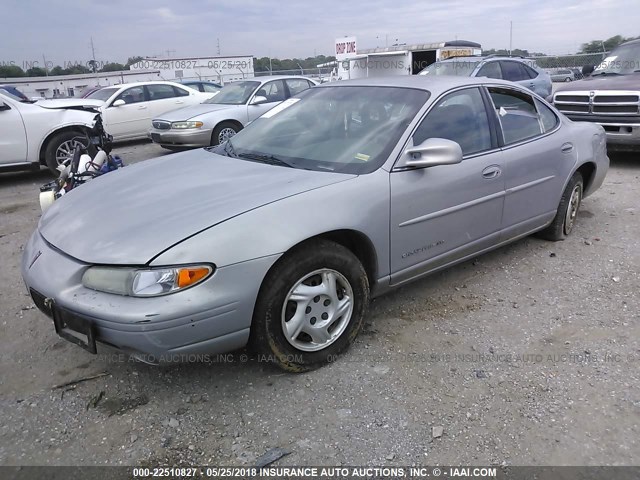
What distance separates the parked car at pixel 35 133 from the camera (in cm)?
762

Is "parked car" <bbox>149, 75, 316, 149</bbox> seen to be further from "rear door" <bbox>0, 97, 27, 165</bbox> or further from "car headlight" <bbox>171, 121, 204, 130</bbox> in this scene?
"rear door" <bbox>0, 97, 27, 165</bbox>

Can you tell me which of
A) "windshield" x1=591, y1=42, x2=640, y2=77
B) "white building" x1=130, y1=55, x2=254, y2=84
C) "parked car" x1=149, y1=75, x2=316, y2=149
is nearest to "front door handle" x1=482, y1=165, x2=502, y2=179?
"parked car" x1=149, y1=75, x2=316, y2=149

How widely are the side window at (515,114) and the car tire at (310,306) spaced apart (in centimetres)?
183

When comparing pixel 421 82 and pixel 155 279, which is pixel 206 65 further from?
pixel 155 279

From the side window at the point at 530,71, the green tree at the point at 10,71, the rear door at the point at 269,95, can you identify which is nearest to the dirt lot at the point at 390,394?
the rear door at the point at 269,95

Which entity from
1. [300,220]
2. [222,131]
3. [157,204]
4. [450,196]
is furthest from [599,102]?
[157,204]

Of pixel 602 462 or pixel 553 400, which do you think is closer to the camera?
pixel 602 462

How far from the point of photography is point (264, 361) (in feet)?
9.07

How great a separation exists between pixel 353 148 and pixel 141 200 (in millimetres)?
1312

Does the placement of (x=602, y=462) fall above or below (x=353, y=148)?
below

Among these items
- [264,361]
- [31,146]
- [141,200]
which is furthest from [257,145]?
[31,146]

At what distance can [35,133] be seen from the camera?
778 centimetres

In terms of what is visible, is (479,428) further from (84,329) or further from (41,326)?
(41,326)

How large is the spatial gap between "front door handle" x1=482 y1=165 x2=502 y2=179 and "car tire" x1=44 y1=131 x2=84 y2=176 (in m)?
6.83
